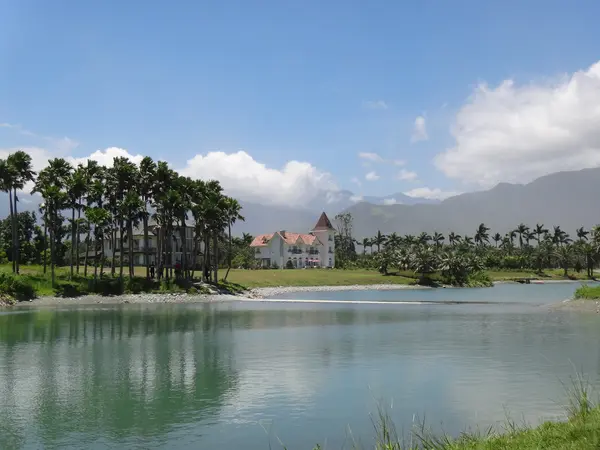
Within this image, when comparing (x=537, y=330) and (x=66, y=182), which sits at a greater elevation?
(x=66, y=182)

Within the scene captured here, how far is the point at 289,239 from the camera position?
7357 inches

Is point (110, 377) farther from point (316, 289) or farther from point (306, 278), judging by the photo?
point (306, 278)

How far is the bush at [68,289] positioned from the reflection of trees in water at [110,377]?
28.3 metres

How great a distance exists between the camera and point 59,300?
81.1 m

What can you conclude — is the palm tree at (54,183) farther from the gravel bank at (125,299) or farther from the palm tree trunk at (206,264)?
the palm tree trunk at (206,264)

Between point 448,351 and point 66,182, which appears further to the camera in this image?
point 66,182

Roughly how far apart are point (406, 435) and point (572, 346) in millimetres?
24605

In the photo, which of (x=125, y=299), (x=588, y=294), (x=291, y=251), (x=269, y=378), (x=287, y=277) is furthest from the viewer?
(x=291, y=251)

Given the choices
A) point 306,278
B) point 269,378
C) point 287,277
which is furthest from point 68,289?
point 269,378

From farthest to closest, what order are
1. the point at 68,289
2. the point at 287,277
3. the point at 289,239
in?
the point at 289,239, the point at 287,277, the point at 68,289

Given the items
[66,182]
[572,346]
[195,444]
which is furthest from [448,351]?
[66,182]

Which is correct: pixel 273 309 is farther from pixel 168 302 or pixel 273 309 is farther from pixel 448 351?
pixel 448 351

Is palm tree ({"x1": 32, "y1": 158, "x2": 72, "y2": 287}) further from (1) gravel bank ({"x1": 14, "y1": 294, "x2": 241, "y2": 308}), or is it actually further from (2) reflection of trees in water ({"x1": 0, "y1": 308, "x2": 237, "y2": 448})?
(2) reflection of trees in water ({"x1": 0, "y1": 308, "x2": 237, "y2": 448})

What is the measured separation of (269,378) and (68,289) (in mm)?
64540
